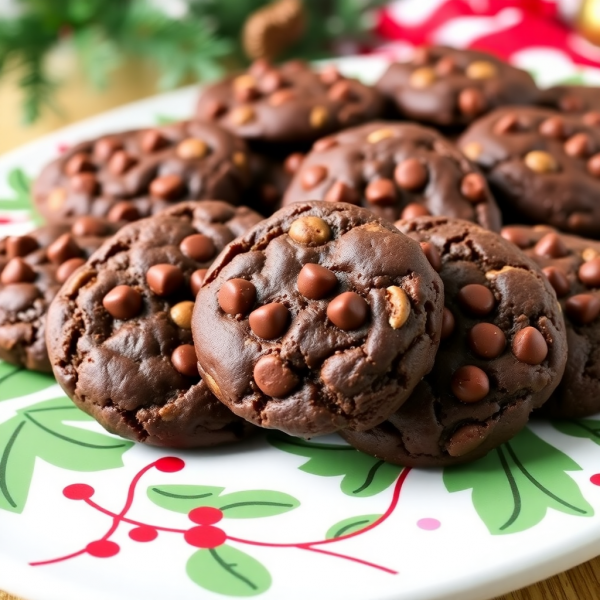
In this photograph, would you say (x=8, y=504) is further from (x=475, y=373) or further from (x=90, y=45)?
(x=90, y=45)

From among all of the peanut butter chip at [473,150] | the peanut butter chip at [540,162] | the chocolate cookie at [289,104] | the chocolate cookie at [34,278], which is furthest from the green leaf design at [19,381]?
the peanut butter chip at [540,162]

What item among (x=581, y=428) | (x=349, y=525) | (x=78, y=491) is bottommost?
(x=581, y=428)

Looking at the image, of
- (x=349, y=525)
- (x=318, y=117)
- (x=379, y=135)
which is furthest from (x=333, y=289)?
(x=318, y=117)

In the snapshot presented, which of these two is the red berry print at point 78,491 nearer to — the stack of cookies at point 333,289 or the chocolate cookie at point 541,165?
the stack of cookies at point 333,289

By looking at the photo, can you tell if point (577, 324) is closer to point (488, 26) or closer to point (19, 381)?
point (19, 381)

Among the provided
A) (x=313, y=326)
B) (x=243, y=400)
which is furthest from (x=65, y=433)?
(x=313, y=326)
